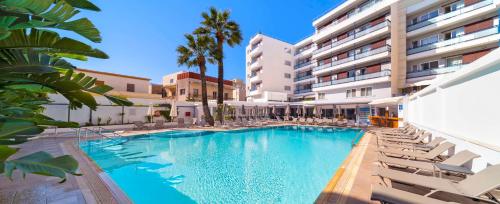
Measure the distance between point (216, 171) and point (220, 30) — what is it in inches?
682

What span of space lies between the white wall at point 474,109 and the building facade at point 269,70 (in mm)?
29405

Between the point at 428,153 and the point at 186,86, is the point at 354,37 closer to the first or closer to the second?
the point at 428,153

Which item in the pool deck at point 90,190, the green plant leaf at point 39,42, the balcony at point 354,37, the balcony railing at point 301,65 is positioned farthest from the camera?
the balcony railing at point 301,65

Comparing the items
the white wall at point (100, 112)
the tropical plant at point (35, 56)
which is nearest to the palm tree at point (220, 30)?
the white wall at point (100, 112)

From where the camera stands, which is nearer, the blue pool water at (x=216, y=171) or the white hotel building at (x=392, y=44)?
the blue pool water at (x=216, y=171)

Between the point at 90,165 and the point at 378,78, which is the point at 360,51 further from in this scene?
the point at 90,165

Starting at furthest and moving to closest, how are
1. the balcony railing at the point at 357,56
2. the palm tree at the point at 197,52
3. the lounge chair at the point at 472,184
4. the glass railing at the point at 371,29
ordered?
the balcony railing at the point at 357,56, the glass railing at the point at 371,29, the palm tree at the point at 197,52, the lounge chair at the point at 472,184

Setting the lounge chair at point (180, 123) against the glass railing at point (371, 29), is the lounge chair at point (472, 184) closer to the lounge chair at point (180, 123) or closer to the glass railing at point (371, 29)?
the lounge chair at point (180, 123)

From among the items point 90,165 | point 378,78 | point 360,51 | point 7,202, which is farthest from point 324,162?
point 360,51

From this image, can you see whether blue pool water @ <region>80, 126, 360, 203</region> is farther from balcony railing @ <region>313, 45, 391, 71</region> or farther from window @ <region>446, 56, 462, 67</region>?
window @ <region>446, 56, 462, 67</region>

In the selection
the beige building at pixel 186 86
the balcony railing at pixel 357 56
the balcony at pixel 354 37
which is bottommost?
the beige building at pixel 186 86

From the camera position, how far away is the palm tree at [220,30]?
69.8 ft

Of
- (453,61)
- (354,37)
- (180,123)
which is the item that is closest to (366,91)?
(354,37)

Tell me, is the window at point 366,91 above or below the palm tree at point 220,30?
below
